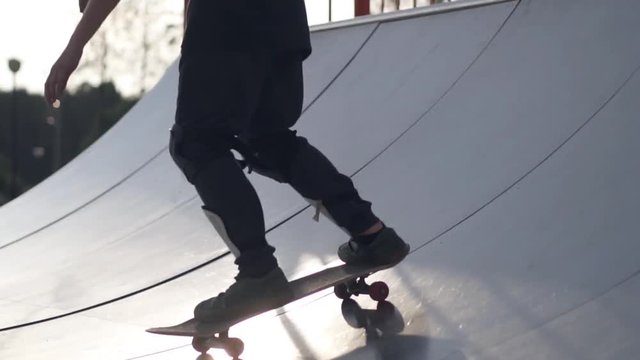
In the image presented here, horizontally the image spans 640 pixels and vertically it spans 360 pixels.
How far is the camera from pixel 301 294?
3.47 meters

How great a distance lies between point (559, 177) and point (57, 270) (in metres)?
2.95

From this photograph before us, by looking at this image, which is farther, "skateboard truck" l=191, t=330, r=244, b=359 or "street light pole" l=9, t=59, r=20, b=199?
"street light pole" l=9, t=59, r=20, b=199

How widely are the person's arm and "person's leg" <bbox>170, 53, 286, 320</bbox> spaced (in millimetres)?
302

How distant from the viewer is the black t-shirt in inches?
132

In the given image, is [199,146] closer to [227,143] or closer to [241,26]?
[227,143]

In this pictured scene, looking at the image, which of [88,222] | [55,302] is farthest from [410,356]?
[88,222]

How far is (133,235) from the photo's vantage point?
601 centimetres

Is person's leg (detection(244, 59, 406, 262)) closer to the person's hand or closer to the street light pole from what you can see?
the person's hand

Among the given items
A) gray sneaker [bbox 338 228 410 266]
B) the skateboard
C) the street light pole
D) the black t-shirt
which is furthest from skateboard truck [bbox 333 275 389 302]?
the street light pole

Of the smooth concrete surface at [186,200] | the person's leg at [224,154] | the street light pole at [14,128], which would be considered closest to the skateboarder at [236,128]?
the person's leg at [224,154]

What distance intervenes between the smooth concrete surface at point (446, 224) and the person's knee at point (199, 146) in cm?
68

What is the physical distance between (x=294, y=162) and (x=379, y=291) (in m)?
0.54

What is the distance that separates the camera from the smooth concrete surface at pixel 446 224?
3182mm

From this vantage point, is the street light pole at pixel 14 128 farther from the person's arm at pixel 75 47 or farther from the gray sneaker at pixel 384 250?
the gray sneaker at pixel 384 250
